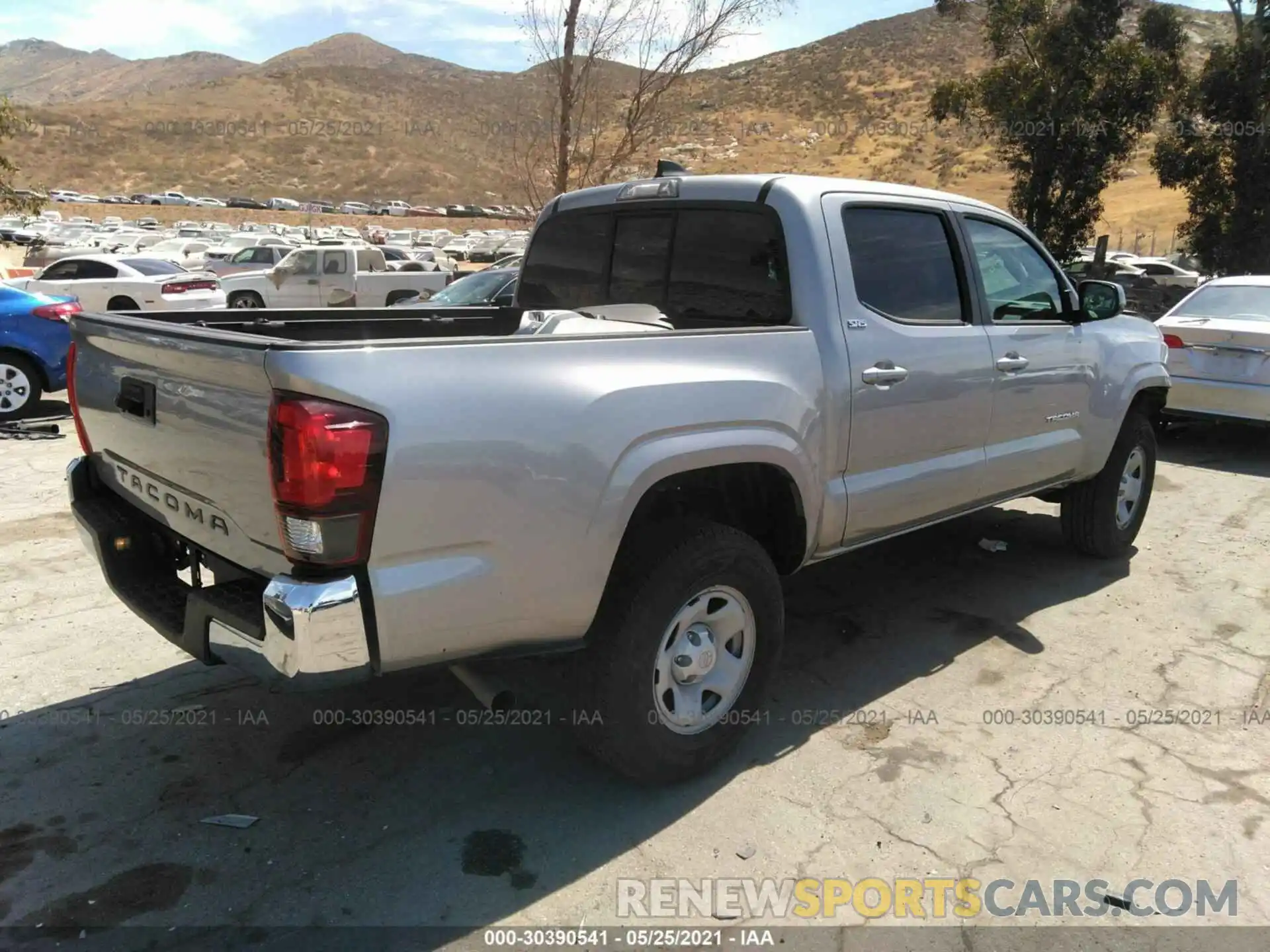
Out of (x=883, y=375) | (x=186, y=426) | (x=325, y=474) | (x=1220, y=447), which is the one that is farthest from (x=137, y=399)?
(x=1220, y=447)

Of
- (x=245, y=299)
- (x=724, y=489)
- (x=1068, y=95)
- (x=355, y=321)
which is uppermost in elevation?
(x=1068, y=95)

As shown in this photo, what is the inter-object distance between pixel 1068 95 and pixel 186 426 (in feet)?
65.3

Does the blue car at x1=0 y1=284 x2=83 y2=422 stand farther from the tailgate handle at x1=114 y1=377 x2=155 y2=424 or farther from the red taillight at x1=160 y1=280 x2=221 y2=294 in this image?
the red taillight at x1=160 y1=280 x2=221 y2=294

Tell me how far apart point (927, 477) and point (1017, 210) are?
63.7 ft

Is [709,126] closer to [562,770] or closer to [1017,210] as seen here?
[1017,210]

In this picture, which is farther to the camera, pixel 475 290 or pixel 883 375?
pixel 475 290

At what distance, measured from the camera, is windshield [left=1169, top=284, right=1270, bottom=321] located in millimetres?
8719

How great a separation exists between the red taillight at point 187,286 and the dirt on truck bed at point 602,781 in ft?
41.8

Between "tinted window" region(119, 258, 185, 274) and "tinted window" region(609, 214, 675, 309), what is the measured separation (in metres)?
15.5

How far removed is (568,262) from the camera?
4.49 m

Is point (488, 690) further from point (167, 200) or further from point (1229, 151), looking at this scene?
point (167, 200)

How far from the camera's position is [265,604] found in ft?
7.72

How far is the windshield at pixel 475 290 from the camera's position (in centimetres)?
1304

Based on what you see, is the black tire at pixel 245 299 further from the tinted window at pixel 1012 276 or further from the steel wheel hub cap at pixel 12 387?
the tinted window at pixel 1012 276
